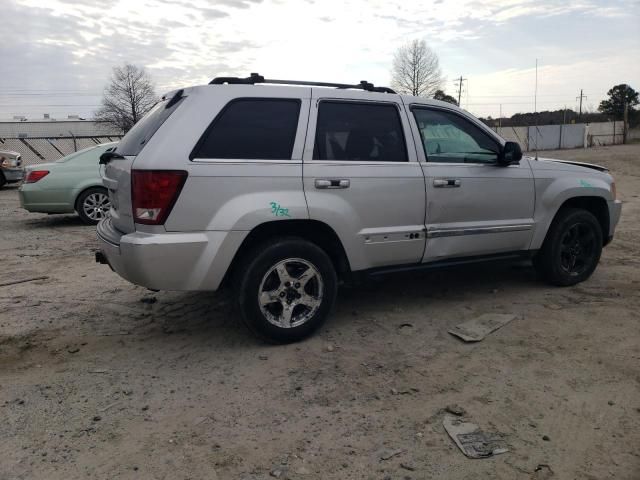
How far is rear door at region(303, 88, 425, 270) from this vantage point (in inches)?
154

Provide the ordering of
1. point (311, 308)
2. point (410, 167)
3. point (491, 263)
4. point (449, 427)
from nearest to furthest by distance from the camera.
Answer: point (449, 427) < point (311, 308) < point (410, 167) < point (491, 263)

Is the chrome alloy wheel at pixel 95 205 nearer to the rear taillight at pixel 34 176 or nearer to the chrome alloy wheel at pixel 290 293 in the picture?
the rear taillight at pixel 34 176

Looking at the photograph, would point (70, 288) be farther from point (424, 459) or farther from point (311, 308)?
point (424, 459)

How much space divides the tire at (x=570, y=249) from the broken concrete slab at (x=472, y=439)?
2802mm

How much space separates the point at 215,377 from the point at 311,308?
897 mm

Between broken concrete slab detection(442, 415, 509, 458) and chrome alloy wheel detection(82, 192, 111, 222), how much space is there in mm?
8041

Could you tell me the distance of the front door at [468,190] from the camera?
4.41 metres

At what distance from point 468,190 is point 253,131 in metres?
1.96

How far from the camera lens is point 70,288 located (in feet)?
18.3

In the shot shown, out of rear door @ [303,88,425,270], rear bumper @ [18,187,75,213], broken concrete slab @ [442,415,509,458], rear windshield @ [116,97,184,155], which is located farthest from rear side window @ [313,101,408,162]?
rear bumper @ [18,187,75,213]

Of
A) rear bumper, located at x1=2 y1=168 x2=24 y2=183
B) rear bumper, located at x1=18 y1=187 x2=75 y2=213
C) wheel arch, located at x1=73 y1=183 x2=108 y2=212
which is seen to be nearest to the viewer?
rear bumper, located at x1=18 y1=187 x2=75 y2=213

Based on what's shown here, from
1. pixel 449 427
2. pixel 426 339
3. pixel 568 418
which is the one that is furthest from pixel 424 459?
pixel 426 339

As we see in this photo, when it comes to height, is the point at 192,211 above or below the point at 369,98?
below

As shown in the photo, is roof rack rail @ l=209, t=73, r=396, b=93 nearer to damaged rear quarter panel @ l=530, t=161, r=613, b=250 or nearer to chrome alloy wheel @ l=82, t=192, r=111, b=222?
damaged rear quarter panel @ l=530, t=161, r=613, b=250
